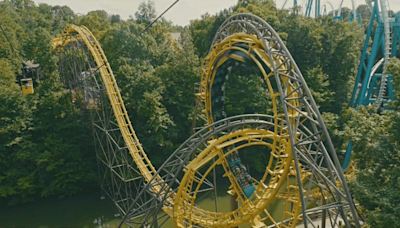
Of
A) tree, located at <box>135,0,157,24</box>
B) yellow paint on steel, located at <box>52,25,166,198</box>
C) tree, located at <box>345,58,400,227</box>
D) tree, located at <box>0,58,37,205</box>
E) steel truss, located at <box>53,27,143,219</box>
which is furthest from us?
tree, located at <box>135,0,157,24</box>

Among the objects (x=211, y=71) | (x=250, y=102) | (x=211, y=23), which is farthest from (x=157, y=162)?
(x=211, y=23)

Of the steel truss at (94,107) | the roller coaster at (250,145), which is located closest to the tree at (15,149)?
the steel truss at (94,107)

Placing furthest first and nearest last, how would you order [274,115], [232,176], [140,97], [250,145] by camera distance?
[140,97] → [250,145] → [232,176] → [274,115]

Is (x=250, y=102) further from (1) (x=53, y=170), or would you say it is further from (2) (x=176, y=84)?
(1) (x=53, y=170)

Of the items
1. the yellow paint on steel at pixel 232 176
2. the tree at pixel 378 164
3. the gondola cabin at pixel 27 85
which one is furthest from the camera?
the gondola cabin at pixel 27 85

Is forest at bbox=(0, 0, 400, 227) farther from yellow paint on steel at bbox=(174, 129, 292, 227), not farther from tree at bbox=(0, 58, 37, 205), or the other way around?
yellow paint on steel at bbox=(174, 129, 292, 227)

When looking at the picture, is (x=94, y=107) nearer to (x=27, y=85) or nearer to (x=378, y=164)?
(x=27, y=85)

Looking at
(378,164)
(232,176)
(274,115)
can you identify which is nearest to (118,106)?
(232,176)

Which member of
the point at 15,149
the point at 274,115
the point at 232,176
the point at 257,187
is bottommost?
the point at 232,176

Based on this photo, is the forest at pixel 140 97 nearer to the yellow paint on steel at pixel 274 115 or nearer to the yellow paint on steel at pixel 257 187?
the yellow paint on steel at pixel 274 115

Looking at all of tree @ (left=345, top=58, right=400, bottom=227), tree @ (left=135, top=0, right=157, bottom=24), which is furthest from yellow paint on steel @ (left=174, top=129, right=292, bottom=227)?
tree @ (left=135, top=0, right=157, bottom=24)

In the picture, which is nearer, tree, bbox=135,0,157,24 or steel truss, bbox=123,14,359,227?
steel truss, bbox=123,14,359,227
